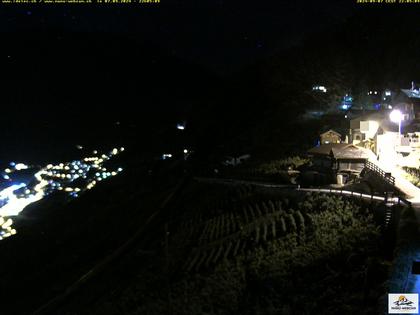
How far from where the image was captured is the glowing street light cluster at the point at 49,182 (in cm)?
4291

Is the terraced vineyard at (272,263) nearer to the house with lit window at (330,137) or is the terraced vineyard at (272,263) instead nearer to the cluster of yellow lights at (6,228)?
the house with lit window at (330,137)

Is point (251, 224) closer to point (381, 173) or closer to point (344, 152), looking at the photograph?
point (381, 173)

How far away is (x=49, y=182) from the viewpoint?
54125 mm

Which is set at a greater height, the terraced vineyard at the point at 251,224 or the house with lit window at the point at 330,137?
the house with lit window at the point at 330,137

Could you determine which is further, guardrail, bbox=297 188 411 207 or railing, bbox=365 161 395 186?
railing, bbox=365 161 395 186

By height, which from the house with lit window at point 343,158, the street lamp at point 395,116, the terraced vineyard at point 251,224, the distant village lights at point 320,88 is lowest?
the terraced vineyard at point 251,224

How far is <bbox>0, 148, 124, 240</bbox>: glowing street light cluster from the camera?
141 feet

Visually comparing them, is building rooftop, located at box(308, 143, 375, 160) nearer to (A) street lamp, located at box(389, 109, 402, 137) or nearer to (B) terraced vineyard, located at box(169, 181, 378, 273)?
(B) terraced vineyard, located at box(169, 181, 378, 273)

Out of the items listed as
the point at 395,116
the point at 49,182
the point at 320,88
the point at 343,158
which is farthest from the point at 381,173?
the point at 49,182

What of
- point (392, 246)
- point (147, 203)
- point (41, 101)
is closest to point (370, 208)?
point (392, 246)

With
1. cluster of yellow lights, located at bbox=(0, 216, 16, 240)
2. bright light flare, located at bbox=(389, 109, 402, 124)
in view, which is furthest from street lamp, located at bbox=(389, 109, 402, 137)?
cluster of yellow lights, located at bbox=(0, 216, 16, 240)

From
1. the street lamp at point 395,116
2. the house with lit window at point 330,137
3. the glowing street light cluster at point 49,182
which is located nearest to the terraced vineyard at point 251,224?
the house with lit window at point 330,137

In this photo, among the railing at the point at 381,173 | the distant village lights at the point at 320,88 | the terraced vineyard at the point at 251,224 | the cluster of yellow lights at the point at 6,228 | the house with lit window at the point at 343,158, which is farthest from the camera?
the distant village lights at the point at 320,88

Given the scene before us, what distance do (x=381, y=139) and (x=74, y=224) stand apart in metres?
28.0
